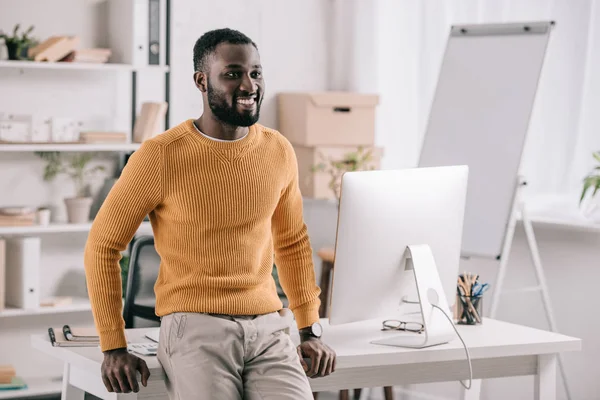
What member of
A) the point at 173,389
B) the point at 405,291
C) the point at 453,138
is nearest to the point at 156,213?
the point at 173,389

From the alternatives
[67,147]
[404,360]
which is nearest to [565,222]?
[404,360]

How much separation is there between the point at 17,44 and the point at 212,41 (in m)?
2.52

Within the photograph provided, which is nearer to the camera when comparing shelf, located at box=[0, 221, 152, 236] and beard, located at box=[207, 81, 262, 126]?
beard, located at box=[207, 81, 262, 126]

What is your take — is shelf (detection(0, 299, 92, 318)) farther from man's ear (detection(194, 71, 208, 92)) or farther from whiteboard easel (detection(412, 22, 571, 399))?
man's ear (detection(194, 71, 208, 92))

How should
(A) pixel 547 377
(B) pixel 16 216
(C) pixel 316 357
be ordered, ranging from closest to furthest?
(C) pixel 316 357, (A) pixel 547 377, (B) pixel 16 216

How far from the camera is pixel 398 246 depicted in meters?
2.44

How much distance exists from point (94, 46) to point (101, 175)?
2.04ft

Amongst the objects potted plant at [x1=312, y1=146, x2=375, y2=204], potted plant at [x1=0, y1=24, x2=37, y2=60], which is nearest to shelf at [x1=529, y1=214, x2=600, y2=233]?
potted plant at [x1=312, y1=146, x2=375, y2=204]

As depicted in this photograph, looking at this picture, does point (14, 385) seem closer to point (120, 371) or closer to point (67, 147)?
point (67, 147)

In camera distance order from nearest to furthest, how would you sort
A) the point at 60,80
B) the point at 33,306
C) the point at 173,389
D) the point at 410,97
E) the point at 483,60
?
the point at 173,389 < the point at 483,60 < the point at 33,306 < the point at 60,80 < the point at 410,97

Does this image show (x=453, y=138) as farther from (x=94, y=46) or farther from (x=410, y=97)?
(x=94, y=46)

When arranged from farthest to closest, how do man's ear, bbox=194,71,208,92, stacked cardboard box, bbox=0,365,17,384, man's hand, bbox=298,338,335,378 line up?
1. stacked cardboard box, bbox=0,365,17,384
2. man's hand, bbox=298,338,335,378
3. man's ear, bbox=194,71,208,92

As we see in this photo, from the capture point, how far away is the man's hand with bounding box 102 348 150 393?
6.43 feet

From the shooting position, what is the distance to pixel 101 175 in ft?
15.5
